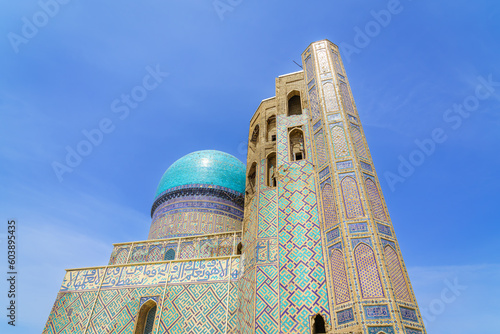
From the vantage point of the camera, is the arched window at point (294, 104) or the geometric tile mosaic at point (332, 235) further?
the arched window at point (294, 104)

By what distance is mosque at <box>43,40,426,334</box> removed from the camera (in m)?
5.89

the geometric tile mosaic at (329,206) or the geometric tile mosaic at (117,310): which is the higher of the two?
the geometric tile mosaic at (329,206)

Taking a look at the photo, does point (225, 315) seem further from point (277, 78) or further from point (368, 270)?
point (277, 78)

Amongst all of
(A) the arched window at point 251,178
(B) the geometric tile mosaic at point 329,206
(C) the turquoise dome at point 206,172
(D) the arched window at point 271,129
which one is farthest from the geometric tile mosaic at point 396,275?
(C) the turquoise dome at point 206,172

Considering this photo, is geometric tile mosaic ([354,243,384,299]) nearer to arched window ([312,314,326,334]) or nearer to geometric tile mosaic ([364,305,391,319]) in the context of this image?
geometric tile mosaic ([364,305,391,319])

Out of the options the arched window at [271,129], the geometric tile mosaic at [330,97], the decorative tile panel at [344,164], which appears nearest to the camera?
the decorative tile panel at [344,164]

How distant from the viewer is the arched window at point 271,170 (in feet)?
31.1

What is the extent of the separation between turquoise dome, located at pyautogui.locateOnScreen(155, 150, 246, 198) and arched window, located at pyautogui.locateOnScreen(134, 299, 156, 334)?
8344 millimetres

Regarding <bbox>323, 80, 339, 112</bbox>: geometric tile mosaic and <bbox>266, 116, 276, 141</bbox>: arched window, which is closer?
<bbox>323, 80, 339, 112</bbox>: geometric tile mosaic

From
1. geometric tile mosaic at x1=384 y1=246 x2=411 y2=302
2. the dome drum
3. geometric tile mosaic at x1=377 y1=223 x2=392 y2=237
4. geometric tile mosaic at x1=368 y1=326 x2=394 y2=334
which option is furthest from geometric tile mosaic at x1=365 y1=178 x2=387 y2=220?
the dome drum

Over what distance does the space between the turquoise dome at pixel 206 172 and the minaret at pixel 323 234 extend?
23.9 ft

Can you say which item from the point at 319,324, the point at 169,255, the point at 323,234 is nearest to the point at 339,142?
the point at 323,234

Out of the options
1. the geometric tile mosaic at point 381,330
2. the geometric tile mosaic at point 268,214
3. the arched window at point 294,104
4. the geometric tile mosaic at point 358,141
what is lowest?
the geometric tile mosaic at point 381,330

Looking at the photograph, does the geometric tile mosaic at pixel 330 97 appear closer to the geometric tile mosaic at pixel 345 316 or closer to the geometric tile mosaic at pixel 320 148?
the geometric tile mosaic at pixel 320 148
